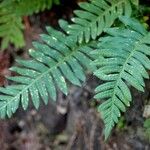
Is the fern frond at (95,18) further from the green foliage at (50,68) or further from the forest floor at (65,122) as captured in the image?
the forest floor at (65,122)

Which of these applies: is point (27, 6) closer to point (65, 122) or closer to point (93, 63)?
point (93, 63)

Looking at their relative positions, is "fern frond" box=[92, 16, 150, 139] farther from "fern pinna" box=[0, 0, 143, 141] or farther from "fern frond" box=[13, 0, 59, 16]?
"fern frond" box=[13, 0, 59, 16]

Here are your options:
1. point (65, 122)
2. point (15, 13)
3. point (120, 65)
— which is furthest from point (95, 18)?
point (65, 122)

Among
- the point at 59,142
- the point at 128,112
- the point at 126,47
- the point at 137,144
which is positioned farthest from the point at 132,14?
the point at 59,142

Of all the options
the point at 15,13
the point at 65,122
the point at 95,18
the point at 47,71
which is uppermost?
the point at 95,18

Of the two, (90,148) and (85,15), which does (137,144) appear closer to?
(90,148)

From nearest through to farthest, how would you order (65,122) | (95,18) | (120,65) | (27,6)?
1. (120,65)
2. (95,18)
3. (27,6)
4. (65,122)

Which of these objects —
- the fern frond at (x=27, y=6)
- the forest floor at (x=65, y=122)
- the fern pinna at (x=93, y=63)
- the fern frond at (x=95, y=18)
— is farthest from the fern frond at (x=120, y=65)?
the fern frond at (x=27, y=6)
